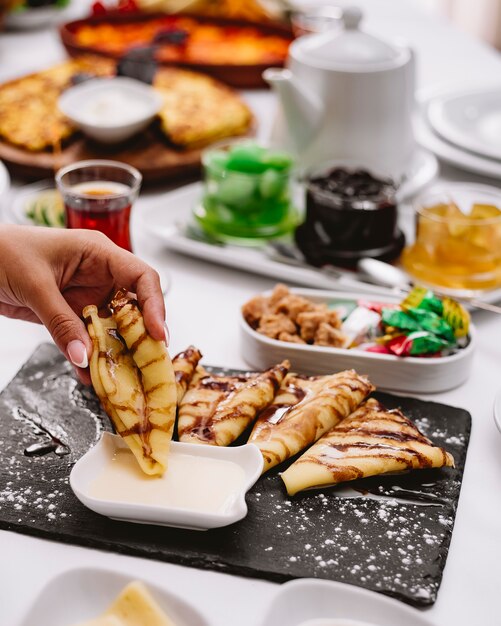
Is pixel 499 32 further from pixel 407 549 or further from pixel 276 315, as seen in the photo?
pixel 407 549

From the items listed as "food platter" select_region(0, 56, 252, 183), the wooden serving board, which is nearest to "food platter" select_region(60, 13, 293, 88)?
"food platter" select_region(0, 56, 252, 183)

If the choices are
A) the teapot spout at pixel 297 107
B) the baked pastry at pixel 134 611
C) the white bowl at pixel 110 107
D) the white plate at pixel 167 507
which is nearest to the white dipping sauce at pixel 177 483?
the white plate at pixel 167 507

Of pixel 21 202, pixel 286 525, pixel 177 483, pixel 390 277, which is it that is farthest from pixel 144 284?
pixel 21 202

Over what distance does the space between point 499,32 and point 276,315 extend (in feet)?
12.9

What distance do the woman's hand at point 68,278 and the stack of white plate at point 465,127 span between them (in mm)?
1158

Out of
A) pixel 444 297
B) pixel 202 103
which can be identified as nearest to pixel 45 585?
pixel 444 297

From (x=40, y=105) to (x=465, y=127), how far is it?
1.16 metres

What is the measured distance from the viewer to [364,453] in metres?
1.19

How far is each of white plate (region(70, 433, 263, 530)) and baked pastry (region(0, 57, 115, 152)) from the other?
1.17m

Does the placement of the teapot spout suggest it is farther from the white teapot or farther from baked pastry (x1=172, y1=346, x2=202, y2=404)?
baked pastry (x1=172, y1=346, x2=202, y2=404)

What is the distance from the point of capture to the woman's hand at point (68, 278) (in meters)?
1.17

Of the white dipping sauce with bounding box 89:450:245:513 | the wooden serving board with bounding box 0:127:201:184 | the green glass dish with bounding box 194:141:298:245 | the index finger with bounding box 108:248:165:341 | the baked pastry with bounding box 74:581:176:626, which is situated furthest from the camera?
the wooden serving board with bounding box 0:127:201:184

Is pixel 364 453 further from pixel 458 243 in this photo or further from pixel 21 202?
pixel 21 202

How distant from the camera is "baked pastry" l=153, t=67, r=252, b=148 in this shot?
2188mm
